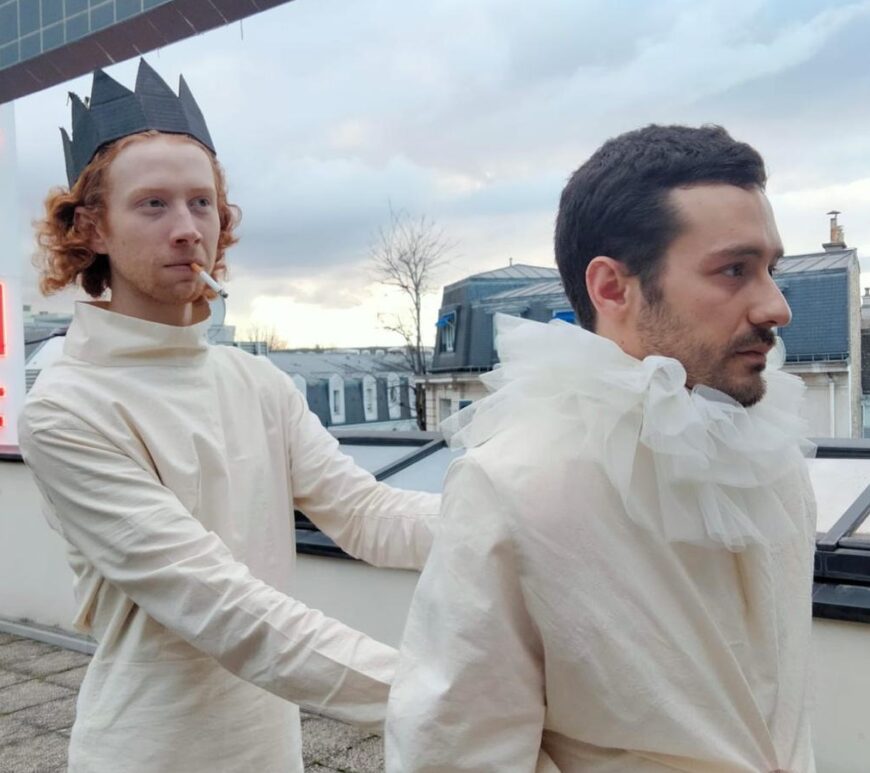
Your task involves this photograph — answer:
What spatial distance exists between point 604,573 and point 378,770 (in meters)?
2.64

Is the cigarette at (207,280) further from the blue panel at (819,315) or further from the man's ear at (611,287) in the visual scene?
the blue panel at (819,315)

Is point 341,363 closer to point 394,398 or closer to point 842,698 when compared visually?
point 394,398

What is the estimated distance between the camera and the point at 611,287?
1.07 metres

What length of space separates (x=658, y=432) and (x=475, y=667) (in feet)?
1.01

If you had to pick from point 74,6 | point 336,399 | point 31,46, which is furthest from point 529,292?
point 74,6

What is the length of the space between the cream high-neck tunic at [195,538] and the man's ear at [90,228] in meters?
0.13

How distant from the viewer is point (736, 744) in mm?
1014

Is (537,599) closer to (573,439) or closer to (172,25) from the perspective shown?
(573,439)

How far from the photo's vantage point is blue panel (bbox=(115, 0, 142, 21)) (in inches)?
164

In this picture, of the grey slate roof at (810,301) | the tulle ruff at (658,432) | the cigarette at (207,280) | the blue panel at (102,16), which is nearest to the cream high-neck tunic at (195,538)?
the cigarette at (207,280)

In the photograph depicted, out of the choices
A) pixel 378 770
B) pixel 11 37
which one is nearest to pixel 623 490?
pixel 378 770

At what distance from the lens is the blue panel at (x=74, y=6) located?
4449mm

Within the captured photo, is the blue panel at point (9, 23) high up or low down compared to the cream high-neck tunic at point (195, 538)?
up

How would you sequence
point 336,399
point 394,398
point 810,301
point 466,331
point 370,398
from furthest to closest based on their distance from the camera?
point 394,398 → point 370,398 → point 336,399 → point 466,331 → point 810,301
